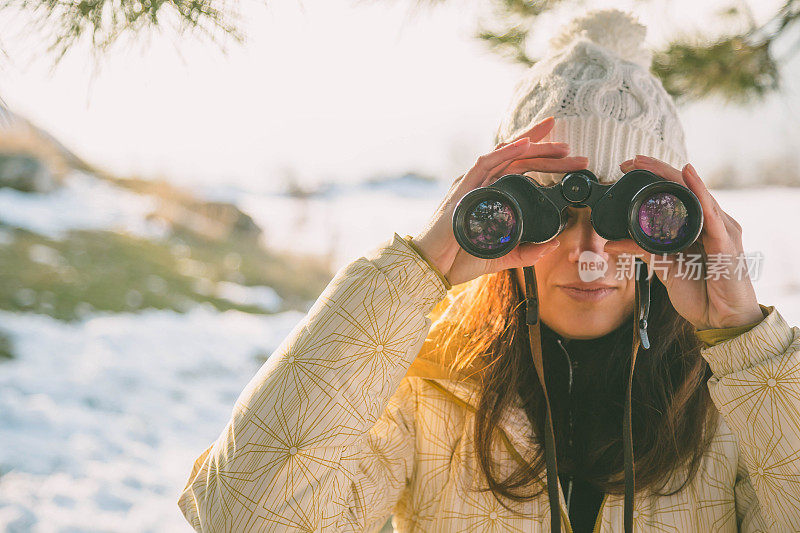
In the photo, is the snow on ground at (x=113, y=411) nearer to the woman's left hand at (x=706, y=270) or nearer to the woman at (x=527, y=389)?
the woman at (x=527, y=389)

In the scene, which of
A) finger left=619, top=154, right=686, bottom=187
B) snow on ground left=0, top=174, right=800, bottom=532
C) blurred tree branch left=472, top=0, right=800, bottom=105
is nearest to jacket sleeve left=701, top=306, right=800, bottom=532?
finger left=619, top=154, right=686, bottom=187

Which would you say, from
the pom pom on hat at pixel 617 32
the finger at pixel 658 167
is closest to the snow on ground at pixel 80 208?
Result: the pom pom on hat at pixel 617 32

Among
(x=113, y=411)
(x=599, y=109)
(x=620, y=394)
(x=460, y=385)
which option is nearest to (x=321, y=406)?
(x=460, y=385)

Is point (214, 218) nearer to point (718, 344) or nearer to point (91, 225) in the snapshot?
point (91, 225)

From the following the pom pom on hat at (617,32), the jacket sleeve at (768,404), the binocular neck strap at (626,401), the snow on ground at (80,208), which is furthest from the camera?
the snow on ground at (80,208)

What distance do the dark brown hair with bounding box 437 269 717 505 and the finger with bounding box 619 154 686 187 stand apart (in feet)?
0.87

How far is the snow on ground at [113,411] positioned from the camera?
226 centimetres

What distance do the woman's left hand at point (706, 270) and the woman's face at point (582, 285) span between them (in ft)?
0.23

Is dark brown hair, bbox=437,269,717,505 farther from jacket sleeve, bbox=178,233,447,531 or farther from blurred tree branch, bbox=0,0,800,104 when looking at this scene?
blurred tree branch, bbox=0,0,800,104

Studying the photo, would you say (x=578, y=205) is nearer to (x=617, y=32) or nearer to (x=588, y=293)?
(x=588, y=293)

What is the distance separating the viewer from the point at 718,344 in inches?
34.4

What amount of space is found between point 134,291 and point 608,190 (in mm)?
3259

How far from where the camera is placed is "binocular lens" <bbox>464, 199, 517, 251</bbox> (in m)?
0.91

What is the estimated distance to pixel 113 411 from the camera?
9.14 feet
